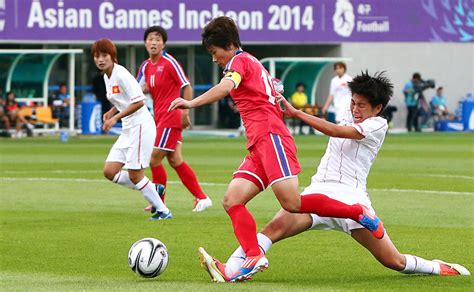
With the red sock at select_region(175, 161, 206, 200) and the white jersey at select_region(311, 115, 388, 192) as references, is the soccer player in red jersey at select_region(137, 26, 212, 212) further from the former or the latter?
the white jersey at select_region(311, 115, 388, 192)

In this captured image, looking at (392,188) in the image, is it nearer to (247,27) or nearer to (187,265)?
(187,265)

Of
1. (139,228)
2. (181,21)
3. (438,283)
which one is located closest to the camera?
(438,283)

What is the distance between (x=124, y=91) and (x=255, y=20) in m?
24.1

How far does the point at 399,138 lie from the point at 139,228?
22.0 metres

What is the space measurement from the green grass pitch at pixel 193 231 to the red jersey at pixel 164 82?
3.87ft

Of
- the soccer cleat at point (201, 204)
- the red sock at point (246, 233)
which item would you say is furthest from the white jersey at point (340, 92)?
the red sock at point (246, 233)

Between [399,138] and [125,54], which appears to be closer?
[399,138]

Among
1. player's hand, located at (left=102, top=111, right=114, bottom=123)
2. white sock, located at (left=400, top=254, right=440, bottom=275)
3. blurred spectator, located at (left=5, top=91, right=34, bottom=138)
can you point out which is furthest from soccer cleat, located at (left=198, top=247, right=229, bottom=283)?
blurred spectator, located at (left=5, top=91, right=34, bottom=138)

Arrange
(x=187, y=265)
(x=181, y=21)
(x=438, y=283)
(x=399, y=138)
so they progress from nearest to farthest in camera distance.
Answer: (x=438, y=283) < (x=187, y=265) < (x=399, y=138) < (x=181, y=21)

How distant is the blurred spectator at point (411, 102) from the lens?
39312 mm

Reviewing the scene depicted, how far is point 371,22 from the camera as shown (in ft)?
127

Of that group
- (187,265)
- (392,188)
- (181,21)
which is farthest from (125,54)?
(187,265)

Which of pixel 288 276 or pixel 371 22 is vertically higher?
pixel 371 22

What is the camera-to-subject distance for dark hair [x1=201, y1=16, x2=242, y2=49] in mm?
9414
